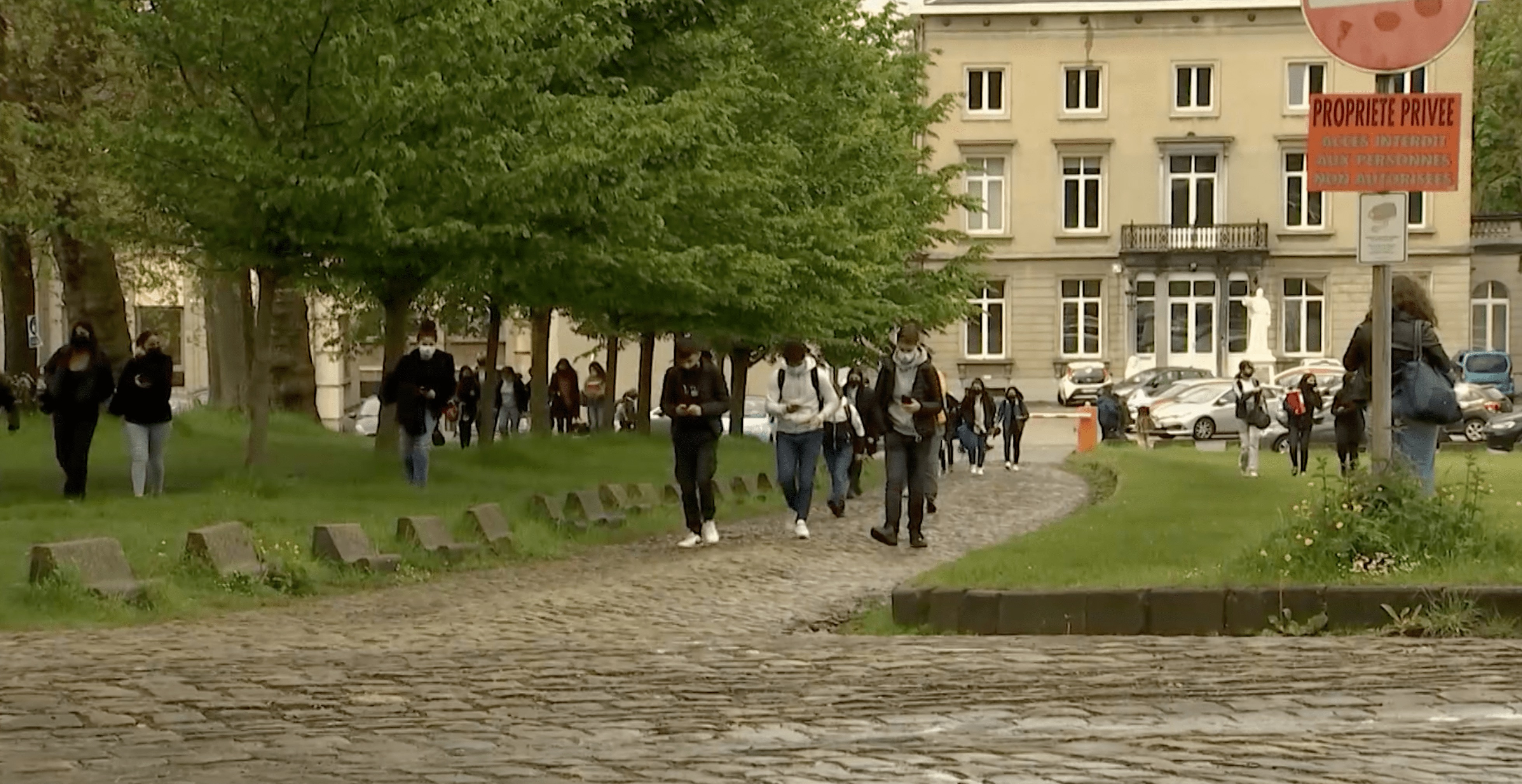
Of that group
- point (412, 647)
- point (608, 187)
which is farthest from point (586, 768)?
point (608, 187)

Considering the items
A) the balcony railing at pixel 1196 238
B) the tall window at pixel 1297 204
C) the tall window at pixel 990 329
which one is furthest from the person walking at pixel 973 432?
the tall window at pixel 1297 204

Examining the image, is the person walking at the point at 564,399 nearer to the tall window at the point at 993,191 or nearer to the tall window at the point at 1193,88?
the tall window at the point at 993,191

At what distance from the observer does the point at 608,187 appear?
2453cm

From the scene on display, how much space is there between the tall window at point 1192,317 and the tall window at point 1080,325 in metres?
2.46

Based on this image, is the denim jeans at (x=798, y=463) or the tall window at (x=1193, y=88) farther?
the tall window at (x=1193, y=88)

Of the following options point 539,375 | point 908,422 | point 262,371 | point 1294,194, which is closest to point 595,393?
point 539,375

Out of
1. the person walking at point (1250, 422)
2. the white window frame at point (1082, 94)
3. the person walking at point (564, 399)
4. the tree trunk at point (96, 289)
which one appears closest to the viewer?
the tree trunk at point (96, 289)

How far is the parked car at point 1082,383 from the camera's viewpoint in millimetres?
75312

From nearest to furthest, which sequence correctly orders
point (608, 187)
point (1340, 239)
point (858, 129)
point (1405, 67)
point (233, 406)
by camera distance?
point (1405, 67) < point (608, 187) < point (233, 406) < point (858, 129) < point (1340, 239)

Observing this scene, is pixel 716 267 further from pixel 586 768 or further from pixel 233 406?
pixel 586 768

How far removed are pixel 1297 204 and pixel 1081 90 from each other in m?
8.14

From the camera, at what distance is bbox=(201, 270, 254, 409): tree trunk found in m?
35.8

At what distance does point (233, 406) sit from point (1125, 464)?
13718 millimetres

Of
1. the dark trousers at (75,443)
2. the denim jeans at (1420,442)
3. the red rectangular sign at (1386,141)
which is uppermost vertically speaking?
the red rectangular sign at (1386,141)
